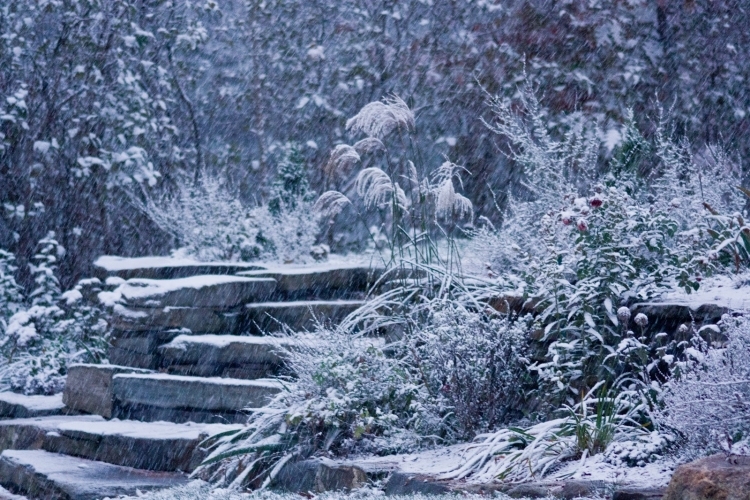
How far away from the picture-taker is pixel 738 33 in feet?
25.4

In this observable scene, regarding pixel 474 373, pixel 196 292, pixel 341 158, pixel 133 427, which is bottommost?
pixel 133 427

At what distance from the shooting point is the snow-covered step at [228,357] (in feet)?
15.9

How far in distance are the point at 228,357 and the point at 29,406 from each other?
1.56 m

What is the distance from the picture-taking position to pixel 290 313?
17.6 feet

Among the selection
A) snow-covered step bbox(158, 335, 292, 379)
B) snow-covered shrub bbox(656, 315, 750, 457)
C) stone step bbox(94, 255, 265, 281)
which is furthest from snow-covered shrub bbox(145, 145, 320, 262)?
snow-covered shrub bbox(656, 315, 750, 457)

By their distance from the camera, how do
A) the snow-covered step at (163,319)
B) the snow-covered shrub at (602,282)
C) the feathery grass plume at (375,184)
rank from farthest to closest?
the snow-covered step at (163,319)
the feathery grass plume at (375,184)
the snow-covered shrub at (602,282)

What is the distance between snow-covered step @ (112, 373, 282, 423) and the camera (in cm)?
441

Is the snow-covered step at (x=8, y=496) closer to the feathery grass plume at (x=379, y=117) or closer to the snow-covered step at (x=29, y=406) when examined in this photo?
the snow-covered step at (x=29, y=406)

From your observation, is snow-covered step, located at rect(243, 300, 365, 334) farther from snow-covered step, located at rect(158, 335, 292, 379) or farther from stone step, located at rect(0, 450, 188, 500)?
stone step, located at rect(0, 450, 188, 500)

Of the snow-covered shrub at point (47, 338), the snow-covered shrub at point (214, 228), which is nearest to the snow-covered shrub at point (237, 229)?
the snow-covered shrub at point (214, 228)

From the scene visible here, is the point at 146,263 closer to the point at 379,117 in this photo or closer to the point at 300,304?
the point at 300,304

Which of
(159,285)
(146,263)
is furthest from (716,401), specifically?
(146,263)

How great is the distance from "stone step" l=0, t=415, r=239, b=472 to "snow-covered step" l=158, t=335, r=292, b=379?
42cm

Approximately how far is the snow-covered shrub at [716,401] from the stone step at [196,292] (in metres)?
3.08
